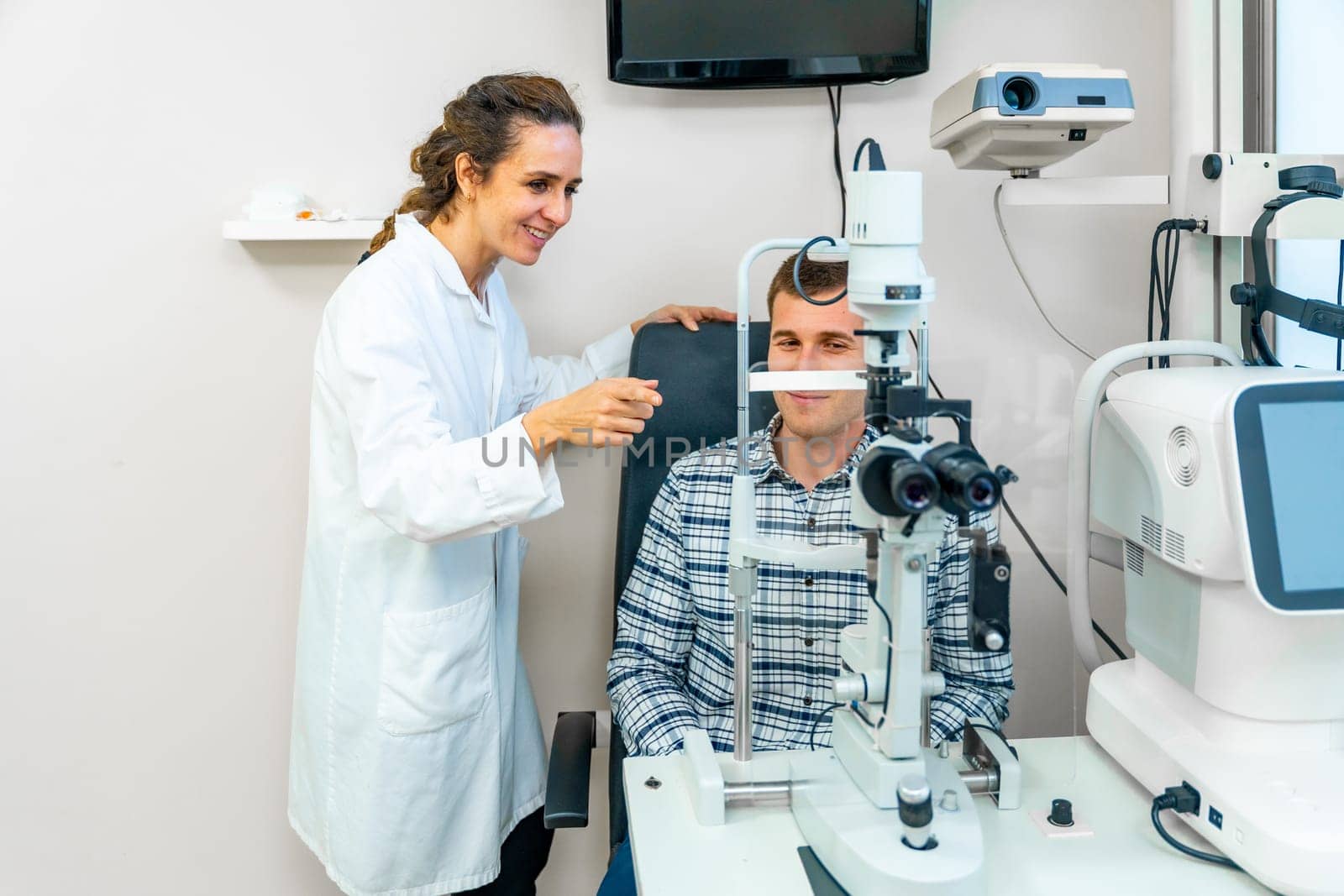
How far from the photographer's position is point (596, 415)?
4.38 ft

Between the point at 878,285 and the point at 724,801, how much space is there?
0.58 m

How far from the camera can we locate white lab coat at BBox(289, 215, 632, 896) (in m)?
1.40

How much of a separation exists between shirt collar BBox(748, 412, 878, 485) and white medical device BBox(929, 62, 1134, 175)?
1.44 ft

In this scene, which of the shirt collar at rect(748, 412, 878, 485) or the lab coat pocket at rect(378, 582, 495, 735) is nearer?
the shirt collar at rect(748, 412, 878, 485)

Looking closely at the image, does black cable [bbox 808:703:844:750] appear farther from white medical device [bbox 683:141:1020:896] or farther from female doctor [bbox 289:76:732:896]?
Result: female doctor [bbox 289:76:732:896]

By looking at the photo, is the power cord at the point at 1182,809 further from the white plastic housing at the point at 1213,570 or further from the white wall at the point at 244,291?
the white wall at the point at 244,291

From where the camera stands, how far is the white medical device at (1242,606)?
1.07 m

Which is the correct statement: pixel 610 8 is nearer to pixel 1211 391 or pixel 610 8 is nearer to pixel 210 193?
pixel 210 193

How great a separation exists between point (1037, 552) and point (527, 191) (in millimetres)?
844

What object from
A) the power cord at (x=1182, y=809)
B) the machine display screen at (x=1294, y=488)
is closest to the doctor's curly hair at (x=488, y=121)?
the machine display screen at (x=1294, y=488)

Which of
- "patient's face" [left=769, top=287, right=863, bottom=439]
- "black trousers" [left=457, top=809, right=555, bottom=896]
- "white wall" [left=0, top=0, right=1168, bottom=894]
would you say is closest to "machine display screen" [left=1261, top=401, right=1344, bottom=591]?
"patient's face" [left=769, top=287, right=863, bottom=439]

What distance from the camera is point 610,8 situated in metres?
1.76

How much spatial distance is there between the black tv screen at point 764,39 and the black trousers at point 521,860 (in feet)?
4.09

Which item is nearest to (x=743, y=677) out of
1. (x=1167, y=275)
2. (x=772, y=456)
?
(x=772, y=456)
